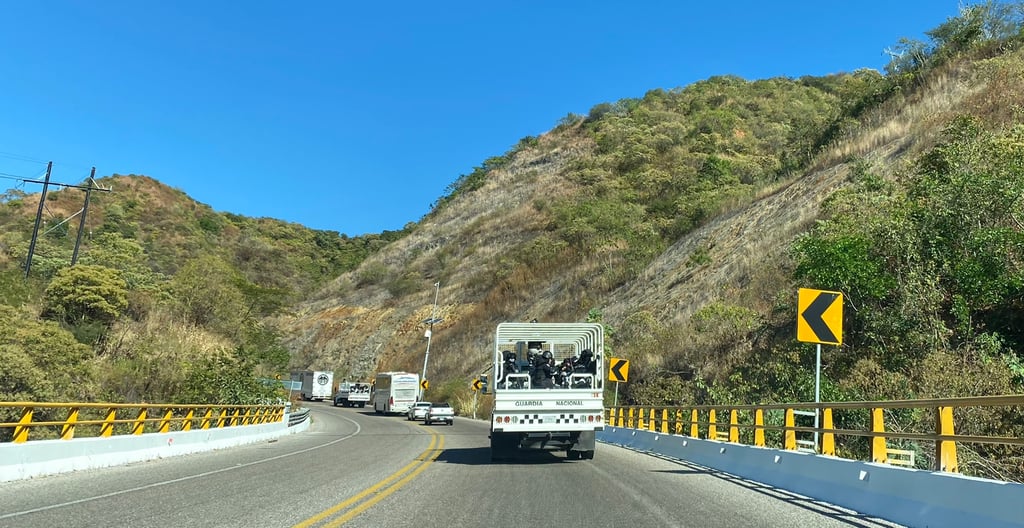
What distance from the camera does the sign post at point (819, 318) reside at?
11.8 metres

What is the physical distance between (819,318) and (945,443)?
15.9 ft

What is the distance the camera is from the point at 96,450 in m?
13.6

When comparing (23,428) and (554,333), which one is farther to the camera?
(554,333)

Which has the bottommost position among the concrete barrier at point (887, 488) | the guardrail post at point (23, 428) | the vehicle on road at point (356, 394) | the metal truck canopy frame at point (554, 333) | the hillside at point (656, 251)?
the vehicle on road at point (356, 394)

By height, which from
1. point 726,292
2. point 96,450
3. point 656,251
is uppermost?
point 656,251

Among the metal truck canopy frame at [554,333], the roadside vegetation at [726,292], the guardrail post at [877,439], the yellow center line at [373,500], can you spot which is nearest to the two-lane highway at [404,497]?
the yellow center line at [373,500]

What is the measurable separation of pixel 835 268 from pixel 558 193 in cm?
6840

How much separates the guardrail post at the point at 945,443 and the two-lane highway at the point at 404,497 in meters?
1.02

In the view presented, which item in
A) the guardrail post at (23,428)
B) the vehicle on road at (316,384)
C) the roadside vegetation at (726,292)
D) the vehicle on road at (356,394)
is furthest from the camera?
the vehicle on road at (316,384)

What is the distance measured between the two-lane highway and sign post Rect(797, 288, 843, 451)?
262 centimetres

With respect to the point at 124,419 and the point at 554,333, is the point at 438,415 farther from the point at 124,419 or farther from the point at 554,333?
the point at 554,333

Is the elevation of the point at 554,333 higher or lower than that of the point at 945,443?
higher

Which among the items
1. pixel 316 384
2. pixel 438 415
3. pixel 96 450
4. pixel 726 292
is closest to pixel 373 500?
pixel 96 450

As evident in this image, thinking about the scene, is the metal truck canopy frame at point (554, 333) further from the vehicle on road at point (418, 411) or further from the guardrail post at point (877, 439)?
the vehicle on road at point (418, 411)
